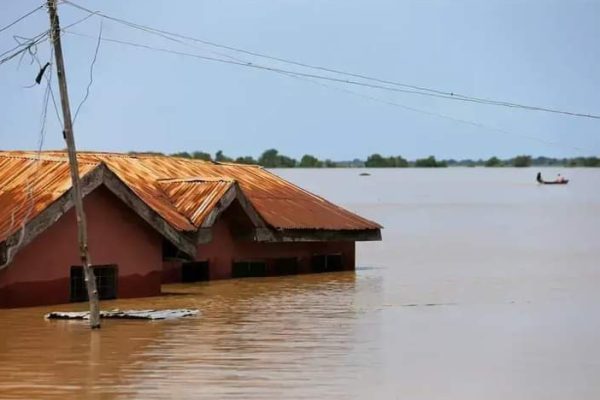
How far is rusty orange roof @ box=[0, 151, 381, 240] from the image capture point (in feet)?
90.2

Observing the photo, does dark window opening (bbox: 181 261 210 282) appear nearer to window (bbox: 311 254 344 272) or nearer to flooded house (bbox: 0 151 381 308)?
flooded house (bbox: 0 151 381 308)

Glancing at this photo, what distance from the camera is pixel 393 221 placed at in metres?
83.9

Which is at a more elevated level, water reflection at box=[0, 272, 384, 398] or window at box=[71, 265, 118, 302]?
window at box=[71, 265, 118, 302]

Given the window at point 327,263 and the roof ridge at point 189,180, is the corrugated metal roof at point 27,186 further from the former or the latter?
the window at point 327,263

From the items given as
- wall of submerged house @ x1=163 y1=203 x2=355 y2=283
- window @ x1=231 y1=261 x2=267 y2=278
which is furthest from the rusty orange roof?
window @ x1=231 y1=261 x2=267 y2=278

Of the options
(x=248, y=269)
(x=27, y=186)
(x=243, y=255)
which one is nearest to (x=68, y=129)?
(x=27, y=186)

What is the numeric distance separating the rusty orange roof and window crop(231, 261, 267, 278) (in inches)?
53.7

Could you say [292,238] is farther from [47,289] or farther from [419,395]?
[419,395]

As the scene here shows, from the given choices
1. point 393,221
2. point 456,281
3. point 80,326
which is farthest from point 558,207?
point 80,326

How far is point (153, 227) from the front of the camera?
29188mm

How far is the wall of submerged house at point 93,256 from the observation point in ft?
86.7

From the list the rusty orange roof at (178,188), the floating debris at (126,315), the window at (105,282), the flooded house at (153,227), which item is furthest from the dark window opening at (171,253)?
the floating debris at (126,315)

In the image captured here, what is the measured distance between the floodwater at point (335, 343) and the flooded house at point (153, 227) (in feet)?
2.45

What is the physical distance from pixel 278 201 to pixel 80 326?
1488cm
